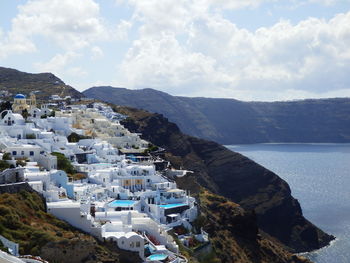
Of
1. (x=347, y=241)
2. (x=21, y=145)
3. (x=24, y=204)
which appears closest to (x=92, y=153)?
(x=21, y=145)

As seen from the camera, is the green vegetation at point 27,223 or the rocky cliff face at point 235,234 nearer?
the green vegetation at point 27,223

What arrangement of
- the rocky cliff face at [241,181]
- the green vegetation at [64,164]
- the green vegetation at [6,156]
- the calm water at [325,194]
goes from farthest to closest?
the rocky cliff face at [241,181], the calm water at [325,194], the green vegetation at [64,164], the green vegetation at [6,156]

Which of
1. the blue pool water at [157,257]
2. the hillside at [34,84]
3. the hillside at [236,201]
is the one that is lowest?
the hillside at [236,201]

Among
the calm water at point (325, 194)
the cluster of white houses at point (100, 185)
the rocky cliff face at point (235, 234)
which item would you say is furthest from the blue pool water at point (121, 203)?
the calm water at point (325, 194)

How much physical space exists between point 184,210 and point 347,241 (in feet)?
133

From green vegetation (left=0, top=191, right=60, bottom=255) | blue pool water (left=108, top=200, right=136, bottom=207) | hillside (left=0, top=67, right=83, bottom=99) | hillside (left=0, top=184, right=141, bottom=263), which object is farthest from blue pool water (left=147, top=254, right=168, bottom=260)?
hillside (left=0, top=67, right=83, bottom=99)

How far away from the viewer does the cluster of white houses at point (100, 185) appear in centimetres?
3697

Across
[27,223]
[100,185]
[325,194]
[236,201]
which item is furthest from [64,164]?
[325,194]

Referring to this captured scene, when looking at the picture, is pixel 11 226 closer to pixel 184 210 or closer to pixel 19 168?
pixel 19 168

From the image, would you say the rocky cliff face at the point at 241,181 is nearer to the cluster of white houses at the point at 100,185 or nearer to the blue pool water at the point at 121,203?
the cluster of white houses at the point at 100,185

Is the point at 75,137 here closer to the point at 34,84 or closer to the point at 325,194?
the point at 325,194

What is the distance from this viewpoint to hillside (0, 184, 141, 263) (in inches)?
1224

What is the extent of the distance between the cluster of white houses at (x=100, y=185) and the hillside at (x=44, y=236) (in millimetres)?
925

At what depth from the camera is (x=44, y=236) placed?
31609 mm
